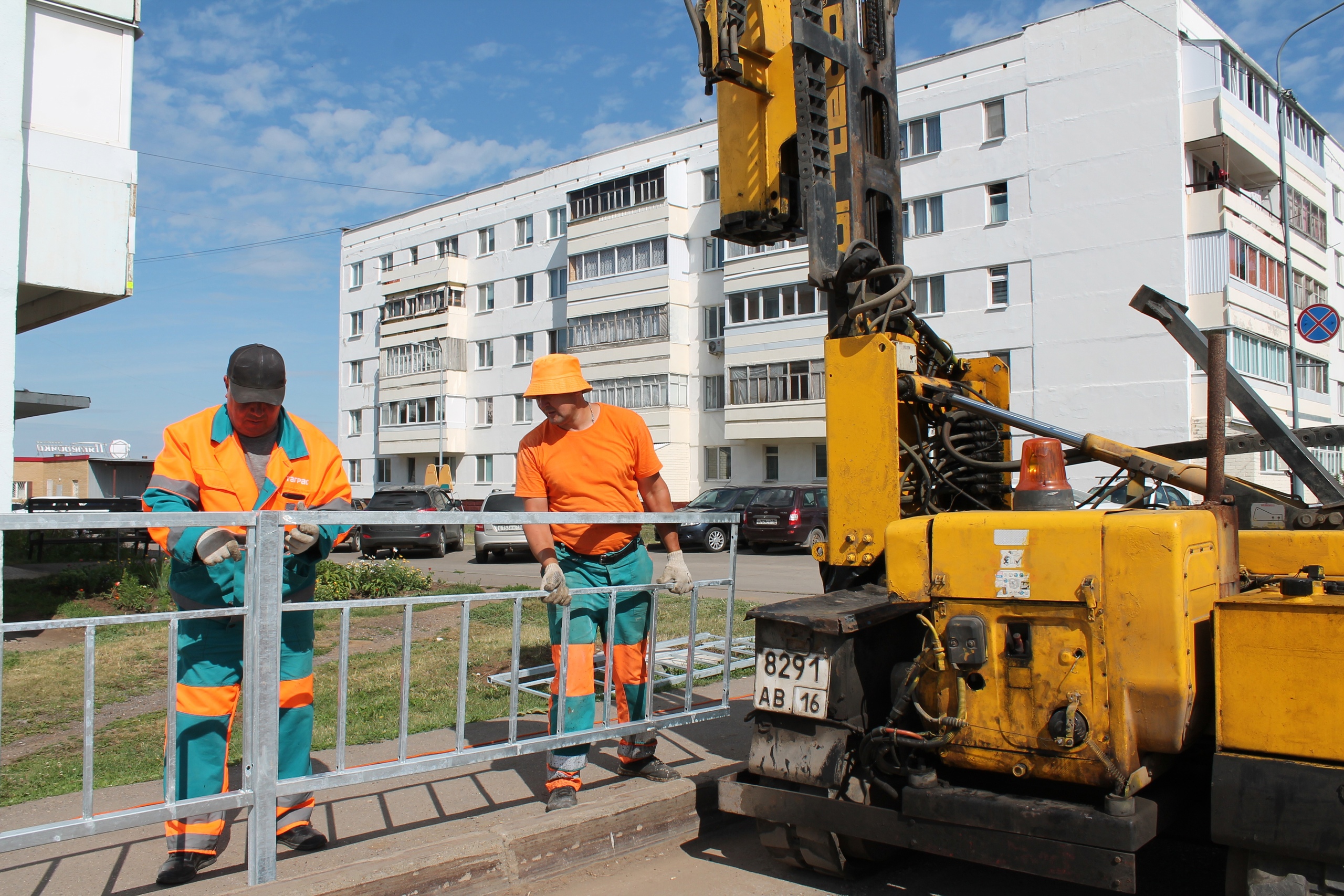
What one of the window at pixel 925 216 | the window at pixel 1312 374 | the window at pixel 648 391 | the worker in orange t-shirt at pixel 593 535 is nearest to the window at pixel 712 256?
the window at pixel 648 391

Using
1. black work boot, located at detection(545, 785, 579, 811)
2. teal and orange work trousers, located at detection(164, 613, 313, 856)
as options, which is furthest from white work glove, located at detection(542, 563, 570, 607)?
teal and orange work trousers, located at detection(164, 613, 313, 856)

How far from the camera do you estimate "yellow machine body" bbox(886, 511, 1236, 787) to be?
2.83 meters

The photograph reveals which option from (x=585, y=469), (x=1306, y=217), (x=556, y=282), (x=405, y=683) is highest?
(x=556, y=282)

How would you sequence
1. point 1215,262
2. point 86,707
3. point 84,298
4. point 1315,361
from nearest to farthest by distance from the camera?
point 86,707 < point 84,298 < point 1215,262 < point 1315,361

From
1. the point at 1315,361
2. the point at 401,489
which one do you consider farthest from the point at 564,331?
the point at 1315,361

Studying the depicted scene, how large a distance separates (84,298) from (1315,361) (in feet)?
114

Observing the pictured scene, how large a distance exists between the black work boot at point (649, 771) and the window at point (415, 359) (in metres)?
43.2

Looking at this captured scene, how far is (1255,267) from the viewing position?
26.6 meters

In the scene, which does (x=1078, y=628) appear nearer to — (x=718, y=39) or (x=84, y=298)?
(x=718, y=39)

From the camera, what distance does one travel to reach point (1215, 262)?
998 inches

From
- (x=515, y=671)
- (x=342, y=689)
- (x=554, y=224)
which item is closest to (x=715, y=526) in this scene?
(x=515, y=671)

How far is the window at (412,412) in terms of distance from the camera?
46.3 m

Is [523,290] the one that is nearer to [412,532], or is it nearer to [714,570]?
[412,532]

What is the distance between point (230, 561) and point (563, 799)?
5.32 feet
